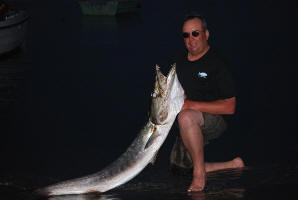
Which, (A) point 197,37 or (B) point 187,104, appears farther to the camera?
(A) point 197,37

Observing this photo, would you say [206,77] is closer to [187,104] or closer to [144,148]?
[187,104]

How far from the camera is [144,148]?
4.72 meters

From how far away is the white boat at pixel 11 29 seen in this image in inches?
637

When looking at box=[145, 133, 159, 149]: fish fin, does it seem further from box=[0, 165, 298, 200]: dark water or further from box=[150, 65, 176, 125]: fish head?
box=[0, 165, 298, 200]: dark water

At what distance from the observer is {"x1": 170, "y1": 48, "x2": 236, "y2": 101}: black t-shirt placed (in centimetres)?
494

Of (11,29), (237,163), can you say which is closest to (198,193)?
(237,163)

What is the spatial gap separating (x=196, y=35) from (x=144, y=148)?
1.42m

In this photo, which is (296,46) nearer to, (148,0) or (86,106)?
(86,106)

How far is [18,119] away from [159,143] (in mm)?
4782

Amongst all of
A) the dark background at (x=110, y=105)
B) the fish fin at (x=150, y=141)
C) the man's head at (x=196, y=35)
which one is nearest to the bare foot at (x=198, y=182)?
the fish fin at (x=150, y=141)

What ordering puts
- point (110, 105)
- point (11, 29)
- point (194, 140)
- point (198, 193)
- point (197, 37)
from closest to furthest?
point (198, 193) < point (194, 140) < point (197, 37) < point (110, 105) < point (11, 29)

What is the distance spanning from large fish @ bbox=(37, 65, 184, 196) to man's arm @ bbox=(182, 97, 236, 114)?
16 cm

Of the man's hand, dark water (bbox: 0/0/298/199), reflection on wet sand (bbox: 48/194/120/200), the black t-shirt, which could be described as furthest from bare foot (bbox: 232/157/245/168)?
reflection on wet sand (bbox: 48/194/120/200)

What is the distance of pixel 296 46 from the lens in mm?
17000
